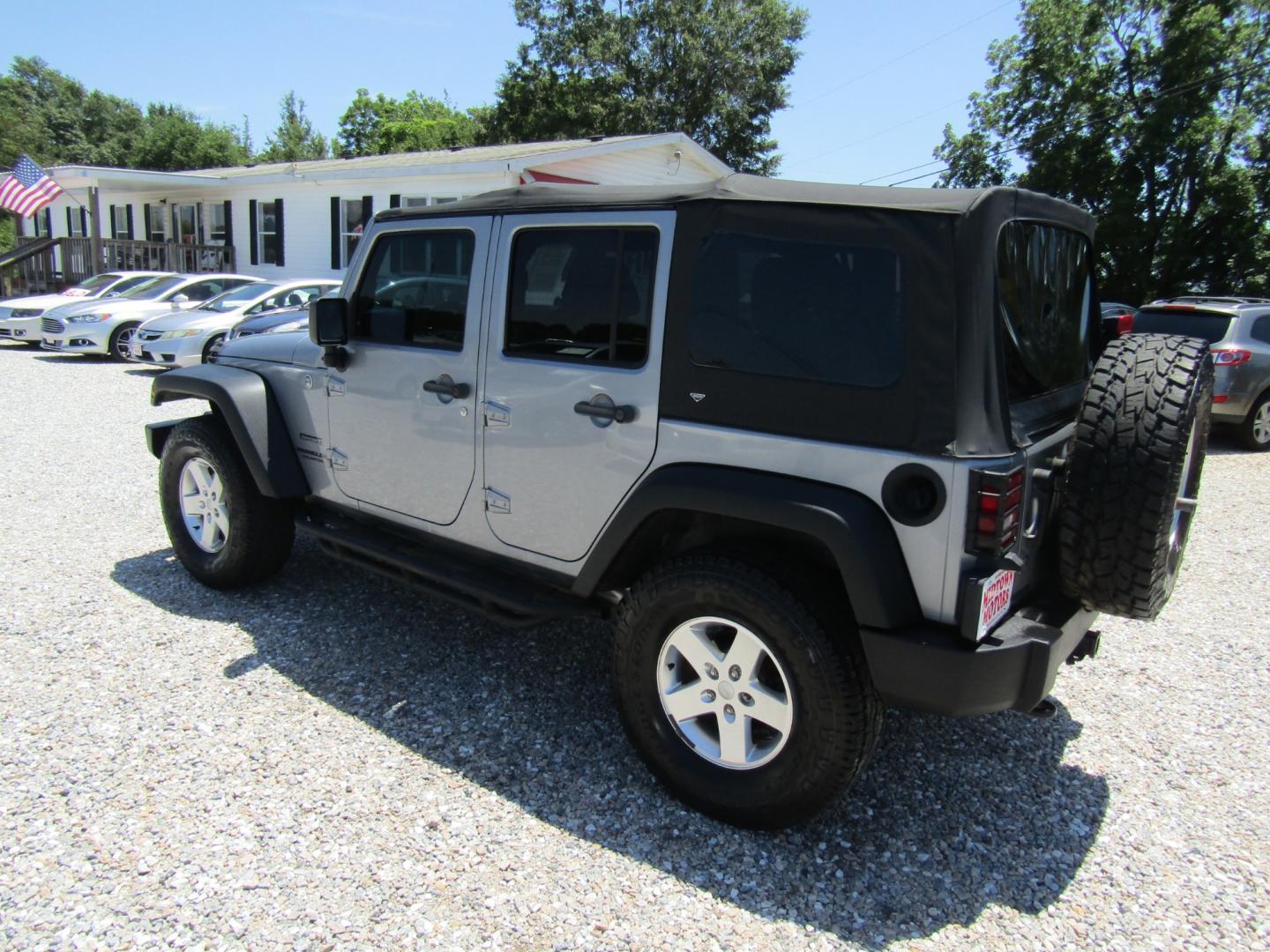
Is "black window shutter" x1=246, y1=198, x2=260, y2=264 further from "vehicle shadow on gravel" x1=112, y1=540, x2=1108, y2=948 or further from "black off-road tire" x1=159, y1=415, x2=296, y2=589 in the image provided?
"vehicle shadow on gravel" x1=112, y1=540, x2=1108, y2=948

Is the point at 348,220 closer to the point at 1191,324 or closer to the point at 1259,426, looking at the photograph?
the point at 1191,324

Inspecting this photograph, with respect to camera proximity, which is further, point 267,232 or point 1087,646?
point 267,232

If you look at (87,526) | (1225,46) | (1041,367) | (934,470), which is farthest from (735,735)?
(1225,46)

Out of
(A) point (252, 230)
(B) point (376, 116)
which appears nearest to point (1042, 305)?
(A) point (252, 230)

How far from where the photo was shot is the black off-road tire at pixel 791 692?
8.20 feet

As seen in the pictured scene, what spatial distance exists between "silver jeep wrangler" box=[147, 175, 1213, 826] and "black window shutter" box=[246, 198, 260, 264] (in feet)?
63.1

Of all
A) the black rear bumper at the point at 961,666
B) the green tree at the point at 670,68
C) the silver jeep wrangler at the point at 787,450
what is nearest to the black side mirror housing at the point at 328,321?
the silver jeep wrangler at the point at 787,450

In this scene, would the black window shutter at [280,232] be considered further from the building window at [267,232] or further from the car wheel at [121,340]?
the car wheel at [121,340]

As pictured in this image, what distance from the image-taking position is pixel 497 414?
3.27 meters

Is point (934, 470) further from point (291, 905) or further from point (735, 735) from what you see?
point (291, 905)

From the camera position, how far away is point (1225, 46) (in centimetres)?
2109

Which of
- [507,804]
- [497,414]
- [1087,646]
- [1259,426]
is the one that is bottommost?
[507,804]

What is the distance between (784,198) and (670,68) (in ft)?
107

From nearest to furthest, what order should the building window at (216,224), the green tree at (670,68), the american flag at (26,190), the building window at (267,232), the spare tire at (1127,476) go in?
1. the spare tire at (1127,476)
2. the american flag at (26,190)
3. the building window at (267,232)
4. the building window at (216,224)
5. the green tree at (670,68)
